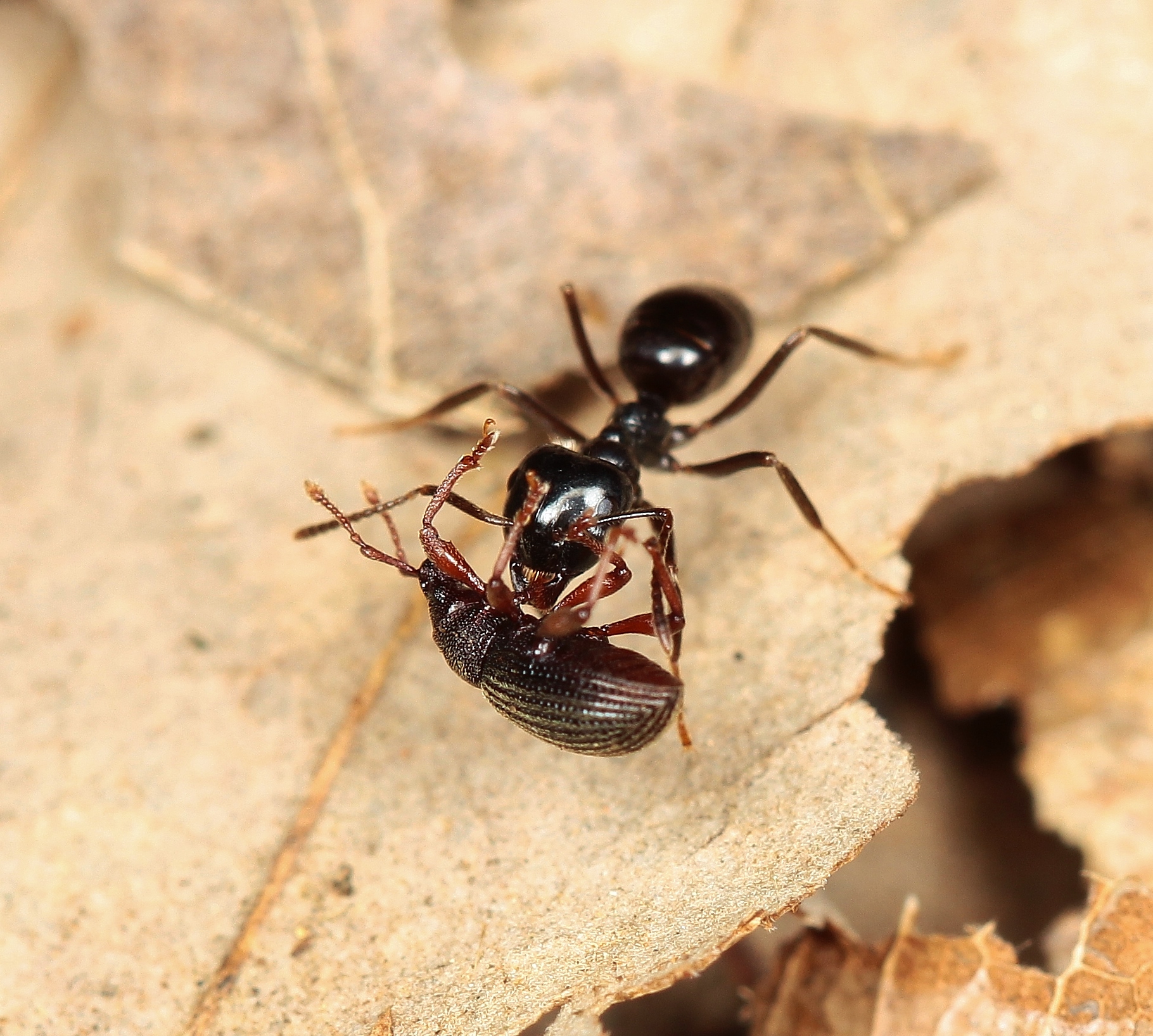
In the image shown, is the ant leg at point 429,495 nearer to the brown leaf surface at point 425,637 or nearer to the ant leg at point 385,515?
the ant leg at point 385,515

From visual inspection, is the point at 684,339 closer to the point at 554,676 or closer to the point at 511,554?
the point at 511,554

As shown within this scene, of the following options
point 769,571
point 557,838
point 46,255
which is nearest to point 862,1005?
point 557,838

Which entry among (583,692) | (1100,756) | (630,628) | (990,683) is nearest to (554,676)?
(583,692)

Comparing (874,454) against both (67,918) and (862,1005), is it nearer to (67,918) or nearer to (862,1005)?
(862,1005)

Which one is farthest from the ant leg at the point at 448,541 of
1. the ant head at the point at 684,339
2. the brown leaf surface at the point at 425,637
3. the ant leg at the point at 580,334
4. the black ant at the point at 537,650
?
the ant head at the point at 684,339

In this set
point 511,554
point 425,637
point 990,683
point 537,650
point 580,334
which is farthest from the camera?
point 580,334

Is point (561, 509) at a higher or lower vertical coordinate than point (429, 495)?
lower

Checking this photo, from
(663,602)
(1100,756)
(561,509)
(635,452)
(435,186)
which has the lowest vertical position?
(1100,756)

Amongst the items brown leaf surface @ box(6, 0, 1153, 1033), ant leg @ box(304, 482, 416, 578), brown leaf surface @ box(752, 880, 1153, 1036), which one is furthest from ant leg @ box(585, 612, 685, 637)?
brown leaf surface @ box(752, 880, 1153, 1036)
